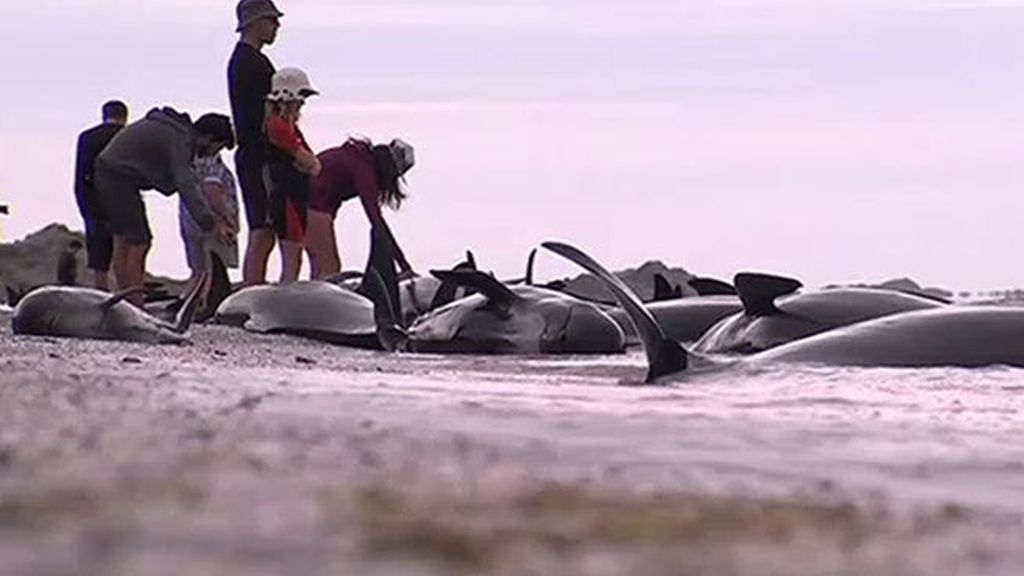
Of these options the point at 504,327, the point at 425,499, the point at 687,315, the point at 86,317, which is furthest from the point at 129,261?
the point at 425,499

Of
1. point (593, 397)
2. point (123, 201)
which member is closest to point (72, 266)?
point (123, 201)

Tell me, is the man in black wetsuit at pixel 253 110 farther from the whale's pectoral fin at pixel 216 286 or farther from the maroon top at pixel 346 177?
the maroon top at pixel 346 177

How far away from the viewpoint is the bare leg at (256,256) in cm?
1101

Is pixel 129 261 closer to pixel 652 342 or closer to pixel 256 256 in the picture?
pixel 256 256

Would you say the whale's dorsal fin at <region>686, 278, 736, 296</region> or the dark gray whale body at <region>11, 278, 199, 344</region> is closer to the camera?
the dark gray whale body at <region>11, 278, 199, 344</region>

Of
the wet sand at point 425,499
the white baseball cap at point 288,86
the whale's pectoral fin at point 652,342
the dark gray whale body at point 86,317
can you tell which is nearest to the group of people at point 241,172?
the white baseball cap at point 288,86

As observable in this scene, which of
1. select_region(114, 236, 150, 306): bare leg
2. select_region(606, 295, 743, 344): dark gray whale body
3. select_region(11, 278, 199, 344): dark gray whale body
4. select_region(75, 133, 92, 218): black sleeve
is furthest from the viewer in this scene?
select_region(75, 133, 92, 218): black sleeve

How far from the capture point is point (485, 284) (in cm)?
849

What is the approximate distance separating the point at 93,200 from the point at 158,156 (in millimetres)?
956

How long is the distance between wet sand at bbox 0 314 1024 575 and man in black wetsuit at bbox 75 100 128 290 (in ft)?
31.1

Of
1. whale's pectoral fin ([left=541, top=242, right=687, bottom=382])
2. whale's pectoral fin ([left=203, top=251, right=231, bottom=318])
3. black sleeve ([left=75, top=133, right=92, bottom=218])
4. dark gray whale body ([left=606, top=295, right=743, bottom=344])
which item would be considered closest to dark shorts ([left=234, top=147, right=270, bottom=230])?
whale's pectoral fin ([left=203, top=251, right=231, bottom=318])

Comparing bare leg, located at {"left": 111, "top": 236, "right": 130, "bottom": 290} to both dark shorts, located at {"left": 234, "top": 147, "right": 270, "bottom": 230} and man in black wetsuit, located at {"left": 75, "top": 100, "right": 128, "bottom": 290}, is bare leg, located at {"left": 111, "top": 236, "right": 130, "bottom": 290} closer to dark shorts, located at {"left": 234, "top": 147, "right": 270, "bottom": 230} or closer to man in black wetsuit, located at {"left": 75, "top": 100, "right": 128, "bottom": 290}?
man in black wetsuit, located at {"left": 75, "top": 100, "right": 128, "bottom": 290}

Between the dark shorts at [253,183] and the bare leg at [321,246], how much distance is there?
3.44ft

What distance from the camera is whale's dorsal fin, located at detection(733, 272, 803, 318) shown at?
7281mm
